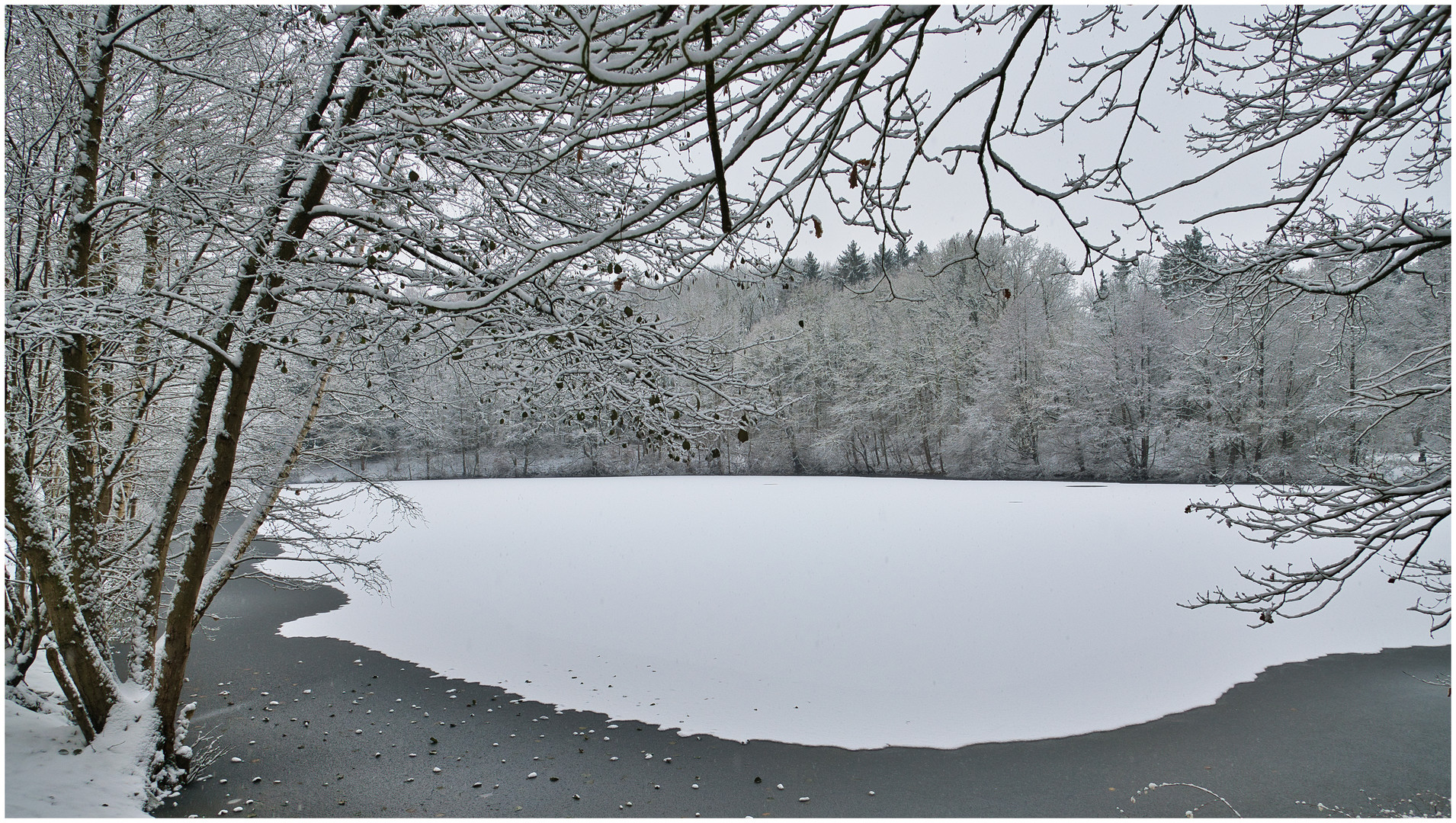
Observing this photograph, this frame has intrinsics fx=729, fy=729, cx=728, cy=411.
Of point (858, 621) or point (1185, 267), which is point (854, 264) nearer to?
point (858, 621)

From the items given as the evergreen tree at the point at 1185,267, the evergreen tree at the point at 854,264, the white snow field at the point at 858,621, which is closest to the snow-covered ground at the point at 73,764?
the white snow field at the point at 858,621

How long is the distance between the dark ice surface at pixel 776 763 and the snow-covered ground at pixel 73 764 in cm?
42

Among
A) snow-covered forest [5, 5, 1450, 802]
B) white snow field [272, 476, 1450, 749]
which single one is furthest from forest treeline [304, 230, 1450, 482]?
snow-covered forest [5, 5, 1450, 802]

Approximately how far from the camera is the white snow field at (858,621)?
6.59 m

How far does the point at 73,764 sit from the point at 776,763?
4.44m

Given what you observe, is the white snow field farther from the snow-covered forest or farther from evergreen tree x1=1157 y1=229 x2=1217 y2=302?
evergreen tree x1=1157 y1=229 x2=1217 y2=302

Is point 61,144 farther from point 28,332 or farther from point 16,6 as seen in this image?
point 28,332

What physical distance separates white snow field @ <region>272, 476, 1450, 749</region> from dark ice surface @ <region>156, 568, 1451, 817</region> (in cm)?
36

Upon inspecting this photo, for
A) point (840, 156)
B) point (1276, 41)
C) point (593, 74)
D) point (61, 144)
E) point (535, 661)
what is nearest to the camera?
point (593, 74)

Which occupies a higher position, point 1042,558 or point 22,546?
point 22,546

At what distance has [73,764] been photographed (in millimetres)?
4340

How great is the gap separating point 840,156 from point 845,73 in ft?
1.63

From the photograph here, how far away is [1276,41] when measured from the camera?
13.1ft

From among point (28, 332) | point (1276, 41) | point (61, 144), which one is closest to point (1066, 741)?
point (1276, 41)
